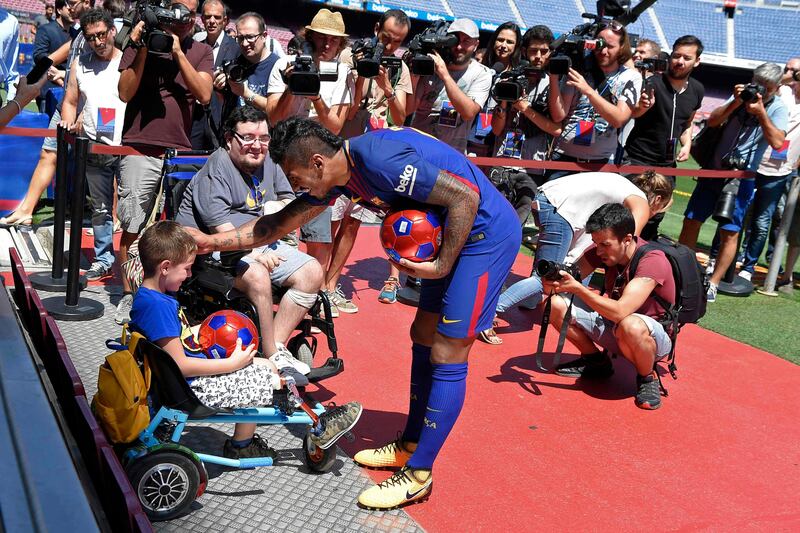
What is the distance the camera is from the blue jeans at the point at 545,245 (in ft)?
19.0

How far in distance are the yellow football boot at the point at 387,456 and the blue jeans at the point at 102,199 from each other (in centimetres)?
320

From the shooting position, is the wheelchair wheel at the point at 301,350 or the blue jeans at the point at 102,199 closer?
the wheelchair wheel at the point at 301,350

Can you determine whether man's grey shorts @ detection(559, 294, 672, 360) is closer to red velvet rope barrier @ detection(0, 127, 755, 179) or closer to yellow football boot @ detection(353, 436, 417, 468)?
red velvet rope barrier @ detection(0, 127, 755, 179)

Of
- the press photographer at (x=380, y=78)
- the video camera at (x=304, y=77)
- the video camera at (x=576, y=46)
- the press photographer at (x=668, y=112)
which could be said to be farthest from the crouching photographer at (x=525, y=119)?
the video camera at (x=304, y=77)

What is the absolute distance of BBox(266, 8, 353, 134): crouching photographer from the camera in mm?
5703

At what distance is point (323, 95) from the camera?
5.91 m

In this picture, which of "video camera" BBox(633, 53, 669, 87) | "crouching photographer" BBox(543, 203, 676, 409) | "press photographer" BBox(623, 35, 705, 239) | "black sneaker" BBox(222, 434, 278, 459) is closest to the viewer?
"black sneaker" BBox(222, 434, 278, 459)

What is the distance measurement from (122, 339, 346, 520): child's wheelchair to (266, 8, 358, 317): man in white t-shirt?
8.55 ft

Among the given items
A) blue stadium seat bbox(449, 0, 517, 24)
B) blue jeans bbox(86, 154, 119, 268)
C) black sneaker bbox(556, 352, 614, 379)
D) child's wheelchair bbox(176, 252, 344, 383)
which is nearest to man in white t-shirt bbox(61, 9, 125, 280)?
blue jeans bbox(86, 154, 119, 268)

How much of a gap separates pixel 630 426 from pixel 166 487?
2802mm

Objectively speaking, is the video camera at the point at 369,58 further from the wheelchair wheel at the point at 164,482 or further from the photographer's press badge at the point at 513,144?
the wheelchair wheel at the point at 164,482

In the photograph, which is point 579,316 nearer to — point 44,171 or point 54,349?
point 54,349

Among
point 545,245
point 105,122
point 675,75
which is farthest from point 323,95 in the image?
point 675,75

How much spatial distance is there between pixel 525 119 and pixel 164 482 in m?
4.70
